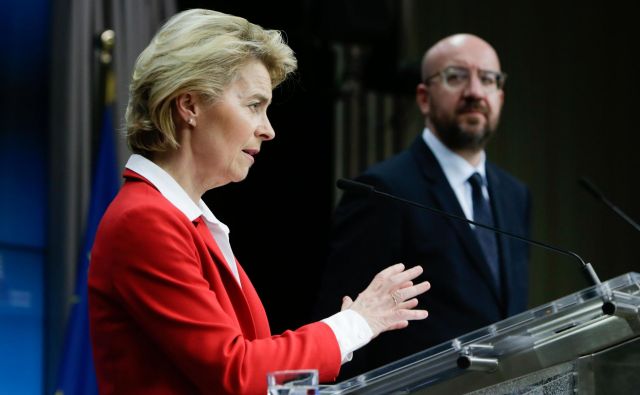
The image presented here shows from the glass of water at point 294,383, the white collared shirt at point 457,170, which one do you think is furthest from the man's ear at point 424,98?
the glass of water at point 294,383

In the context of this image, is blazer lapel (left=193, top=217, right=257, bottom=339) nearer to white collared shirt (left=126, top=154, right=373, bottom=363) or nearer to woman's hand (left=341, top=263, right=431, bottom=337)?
white collared shirt (left=126, top=154, right=373, bottom=363)

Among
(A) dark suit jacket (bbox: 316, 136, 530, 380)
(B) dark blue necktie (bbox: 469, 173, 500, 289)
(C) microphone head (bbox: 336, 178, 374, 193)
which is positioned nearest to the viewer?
(C) microphone head (bbox: 336, 178, 374, 193)

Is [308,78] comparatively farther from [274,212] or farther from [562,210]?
[562,210]

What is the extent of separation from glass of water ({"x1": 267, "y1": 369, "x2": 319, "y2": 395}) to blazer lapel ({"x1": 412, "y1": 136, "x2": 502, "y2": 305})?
1719mm

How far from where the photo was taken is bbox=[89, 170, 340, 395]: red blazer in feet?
5.86

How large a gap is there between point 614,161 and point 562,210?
0.38 meters

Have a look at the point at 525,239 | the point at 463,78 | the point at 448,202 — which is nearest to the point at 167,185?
the point at 525,239

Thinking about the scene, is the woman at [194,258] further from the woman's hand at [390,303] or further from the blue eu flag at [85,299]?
the blue eu flag at [85,299]

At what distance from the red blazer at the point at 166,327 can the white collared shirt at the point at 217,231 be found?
2 centimetres

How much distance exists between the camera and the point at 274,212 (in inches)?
193

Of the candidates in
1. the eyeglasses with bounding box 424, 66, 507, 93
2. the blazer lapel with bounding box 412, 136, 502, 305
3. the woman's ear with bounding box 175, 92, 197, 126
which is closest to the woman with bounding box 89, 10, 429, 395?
the woman's ear with bounding box 175, 92, 197, 126

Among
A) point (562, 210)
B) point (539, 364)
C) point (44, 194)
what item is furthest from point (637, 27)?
point (539, 364)

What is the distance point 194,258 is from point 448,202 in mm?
1578

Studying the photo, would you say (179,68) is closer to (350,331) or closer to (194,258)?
(194,258)
